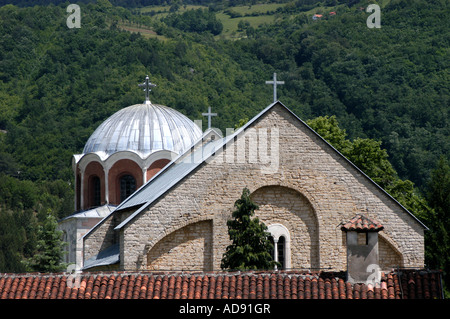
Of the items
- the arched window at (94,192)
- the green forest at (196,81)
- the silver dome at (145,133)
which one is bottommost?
the arched window at (94,192)

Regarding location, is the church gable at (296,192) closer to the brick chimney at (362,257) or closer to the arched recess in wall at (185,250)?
the arched recess in wall at (185,250)

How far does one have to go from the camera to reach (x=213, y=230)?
3262 cm

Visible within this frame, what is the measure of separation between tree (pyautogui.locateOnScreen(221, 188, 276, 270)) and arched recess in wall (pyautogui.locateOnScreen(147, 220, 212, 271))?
1.33 metres

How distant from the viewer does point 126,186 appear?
49.4 meters

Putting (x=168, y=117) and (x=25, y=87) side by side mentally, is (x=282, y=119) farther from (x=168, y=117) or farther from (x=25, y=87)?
(x=25, y=87)

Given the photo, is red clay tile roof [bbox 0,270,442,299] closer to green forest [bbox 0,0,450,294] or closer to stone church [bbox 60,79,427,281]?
stone church [bbox 60,79,427,281]

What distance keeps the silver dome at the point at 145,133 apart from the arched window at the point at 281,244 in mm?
16154

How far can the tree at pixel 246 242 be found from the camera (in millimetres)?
30328

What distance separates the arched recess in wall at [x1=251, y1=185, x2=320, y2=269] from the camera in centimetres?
3344

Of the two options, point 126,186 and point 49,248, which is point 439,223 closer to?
point 126,186

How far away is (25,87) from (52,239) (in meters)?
80.4

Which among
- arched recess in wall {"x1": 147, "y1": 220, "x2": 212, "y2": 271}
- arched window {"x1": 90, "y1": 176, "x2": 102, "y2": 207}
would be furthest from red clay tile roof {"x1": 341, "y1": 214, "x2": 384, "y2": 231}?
arched window {"x1": 90, "y1": 176, "x2": 102, "y2": 207}

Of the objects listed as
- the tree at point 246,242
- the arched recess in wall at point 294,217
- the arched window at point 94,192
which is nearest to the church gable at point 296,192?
the arched recess in wall at point 294,217
